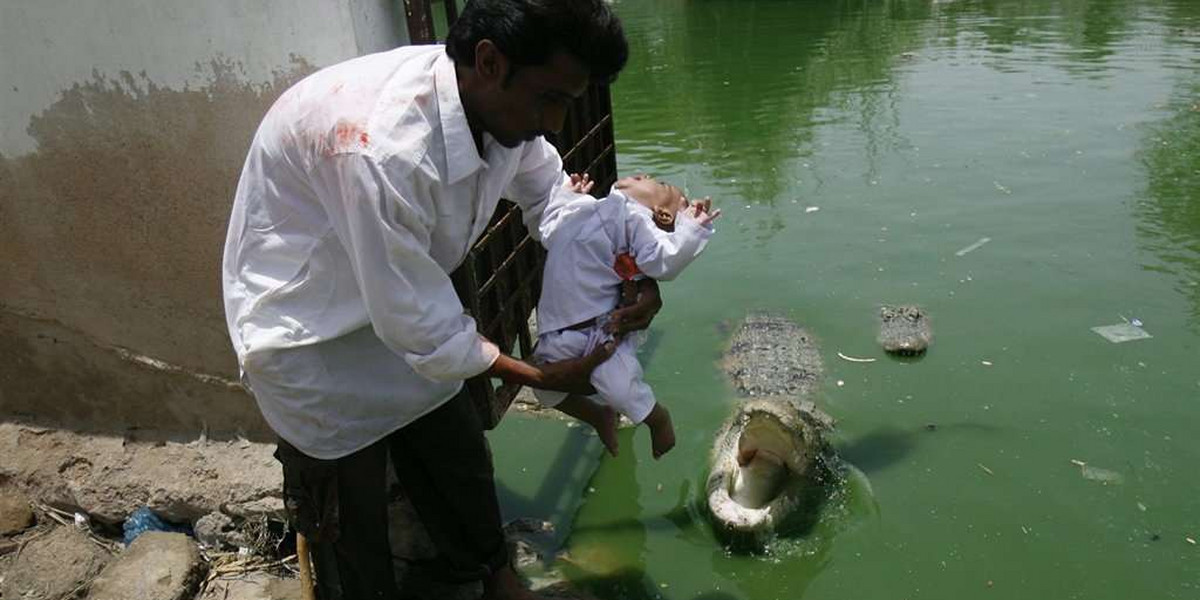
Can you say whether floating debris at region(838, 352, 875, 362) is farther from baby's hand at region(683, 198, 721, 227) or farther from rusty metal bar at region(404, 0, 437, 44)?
rusty metal bar at region(404, 0, 437, 44)

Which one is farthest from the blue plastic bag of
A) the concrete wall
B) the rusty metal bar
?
the rusty metal bar

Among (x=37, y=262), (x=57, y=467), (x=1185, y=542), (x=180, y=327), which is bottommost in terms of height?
(x=1185, y=542)

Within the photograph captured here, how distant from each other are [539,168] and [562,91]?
2.41ft

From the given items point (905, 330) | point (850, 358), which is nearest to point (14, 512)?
point (850, 358)

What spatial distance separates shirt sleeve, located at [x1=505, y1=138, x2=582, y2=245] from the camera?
2.64 meters

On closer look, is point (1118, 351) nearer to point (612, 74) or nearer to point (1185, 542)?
point (1185, 542)

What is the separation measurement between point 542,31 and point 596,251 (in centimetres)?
100

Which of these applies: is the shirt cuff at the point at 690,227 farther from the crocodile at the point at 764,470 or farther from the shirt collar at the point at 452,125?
the crocodile at the point at 764,470

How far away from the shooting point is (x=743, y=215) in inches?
285

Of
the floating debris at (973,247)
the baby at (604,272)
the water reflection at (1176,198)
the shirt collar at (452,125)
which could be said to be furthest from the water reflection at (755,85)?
the shirt collar at (452,125)

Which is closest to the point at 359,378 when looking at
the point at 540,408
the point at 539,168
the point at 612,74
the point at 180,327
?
the point at 539,168

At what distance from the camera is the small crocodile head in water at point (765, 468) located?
370 cm

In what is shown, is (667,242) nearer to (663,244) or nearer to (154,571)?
(663,244)

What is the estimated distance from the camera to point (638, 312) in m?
2.71
